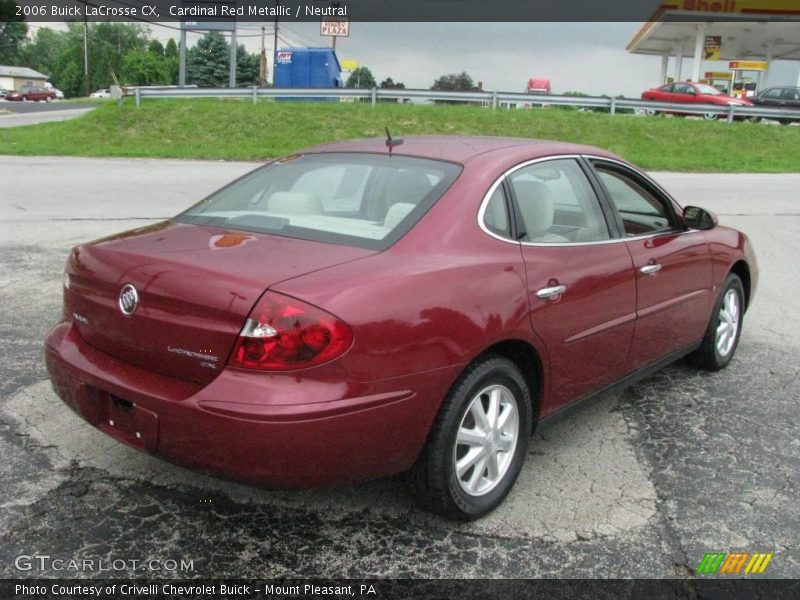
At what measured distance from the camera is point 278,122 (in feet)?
71.9

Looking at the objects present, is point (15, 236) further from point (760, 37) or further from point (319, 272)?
point (760, 37)

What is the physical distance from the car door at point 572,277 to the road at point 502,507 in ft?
1.45

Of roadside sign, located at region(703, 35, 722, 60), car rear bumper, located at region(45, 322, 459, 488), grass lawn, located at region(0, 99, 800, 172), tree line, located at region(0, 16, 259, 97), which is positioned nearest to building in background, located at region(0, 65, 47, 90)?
tree line, located at region(0, 16, 259, 97)

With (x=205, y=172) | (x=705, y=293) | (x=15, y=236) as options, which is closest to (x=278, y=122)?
(x=205, y=172)

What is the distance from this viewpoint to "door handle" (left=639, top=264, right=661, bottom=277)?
4.00 meters

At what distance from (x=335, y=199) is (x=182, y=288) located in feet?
3.52

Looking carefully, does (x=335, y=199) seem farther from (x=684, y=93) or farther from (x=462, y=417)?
(x=684, y=93)

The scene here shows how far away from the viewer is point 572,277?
3498mm

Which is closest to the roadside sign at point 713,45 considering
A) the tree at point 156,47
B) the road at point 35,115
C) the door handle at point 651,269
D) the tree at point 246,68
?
the road at point 35,115

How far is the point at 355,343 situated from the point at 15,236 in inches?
295

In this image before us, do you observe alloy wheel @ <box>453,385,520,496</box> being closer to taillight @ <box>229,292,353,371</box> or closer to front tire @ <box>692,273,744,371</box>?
taillight @ <box>229,292,353,371</box>

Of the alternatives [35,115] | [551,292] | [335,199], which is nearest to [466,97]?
[335,199]

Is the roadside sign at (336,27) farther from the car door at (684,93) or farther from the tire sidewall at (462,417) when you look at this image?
the tire sidewall at (462,417)

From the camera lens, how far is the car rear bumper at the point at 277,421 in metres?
2.56
